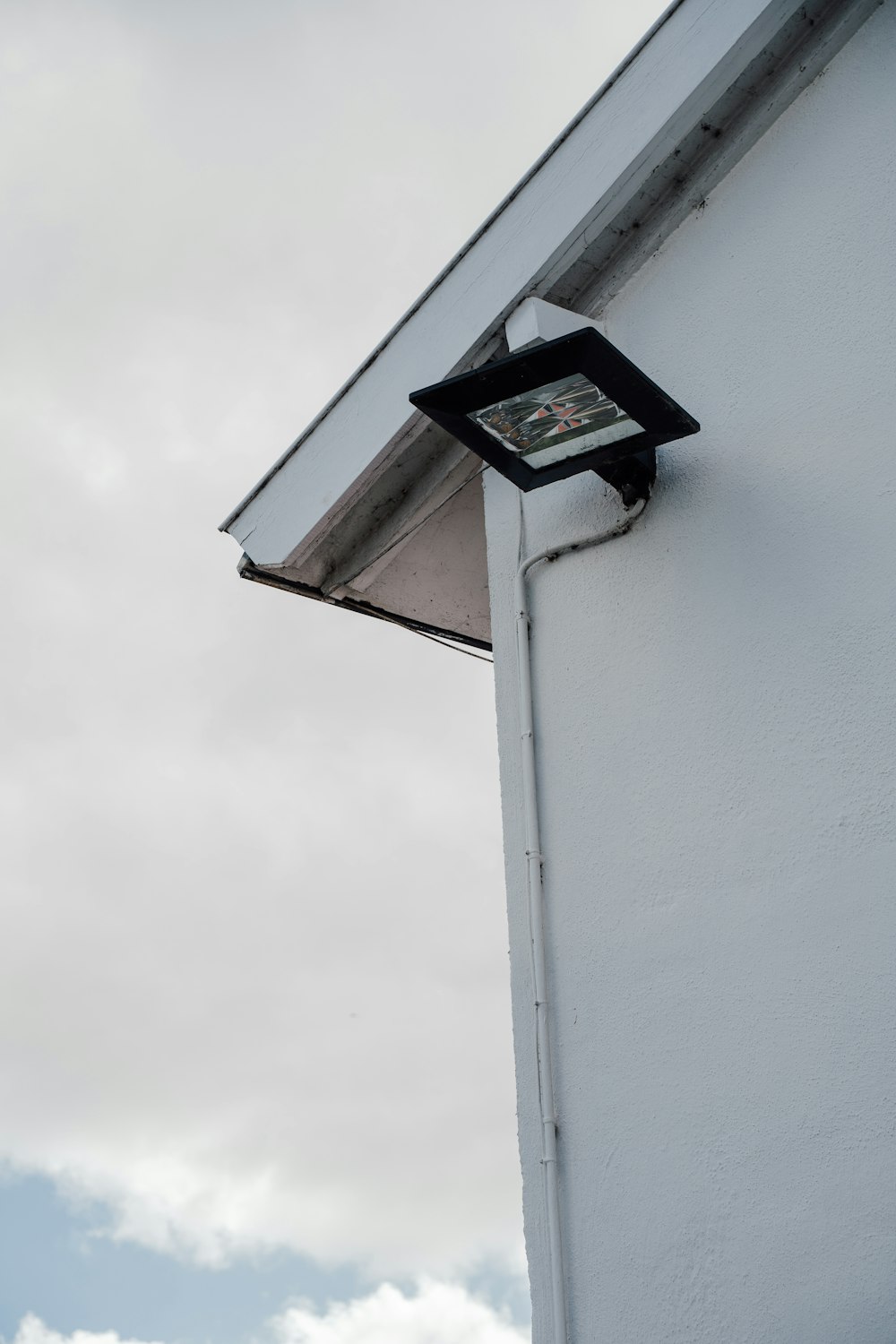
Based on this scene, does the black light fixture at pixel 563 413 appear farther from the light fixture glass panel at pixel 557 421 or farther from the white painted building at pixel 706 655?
the white painted building at pixel 706 655

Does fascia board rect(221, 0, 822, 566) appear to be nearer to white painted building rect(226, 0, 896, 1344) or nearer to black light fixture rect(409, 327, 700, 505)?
white painted building rect(226, 0, 896, 1344)

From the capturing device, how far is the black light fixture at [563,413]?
3.19 meters

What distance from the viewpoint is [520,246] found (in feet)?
13.3

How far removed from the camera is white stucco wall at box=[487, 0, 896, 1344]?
2.88m

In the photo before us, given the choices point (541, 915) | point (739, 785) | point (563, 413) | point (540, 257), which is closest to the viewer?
→ point (739, 785)

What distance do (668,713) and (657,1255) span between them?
4.24ft

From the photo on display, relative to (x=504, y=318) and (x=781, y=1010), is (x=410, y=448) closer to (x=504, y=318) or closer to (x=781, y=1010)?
(x=504, y=318)

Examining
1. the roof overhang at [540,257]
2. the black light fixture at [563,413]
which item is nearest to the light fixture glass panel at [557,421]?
the black light fixture at [563,413]

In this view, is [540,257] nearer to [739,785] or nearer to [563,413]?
[563,413]

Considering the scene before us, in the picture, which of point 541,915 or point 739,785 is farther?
point 541,915

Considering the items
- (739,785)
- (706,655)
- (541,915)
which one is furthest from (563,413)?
(541,915)

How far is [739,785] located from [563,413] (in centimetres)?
103

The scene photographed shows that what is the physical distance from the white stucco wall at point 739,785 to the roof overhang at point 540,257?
0.12m

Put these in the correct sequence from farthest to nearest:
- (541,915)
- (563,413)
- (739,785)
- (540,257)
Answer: (540,257) < (541,915) < (563,413) < (739,785)
